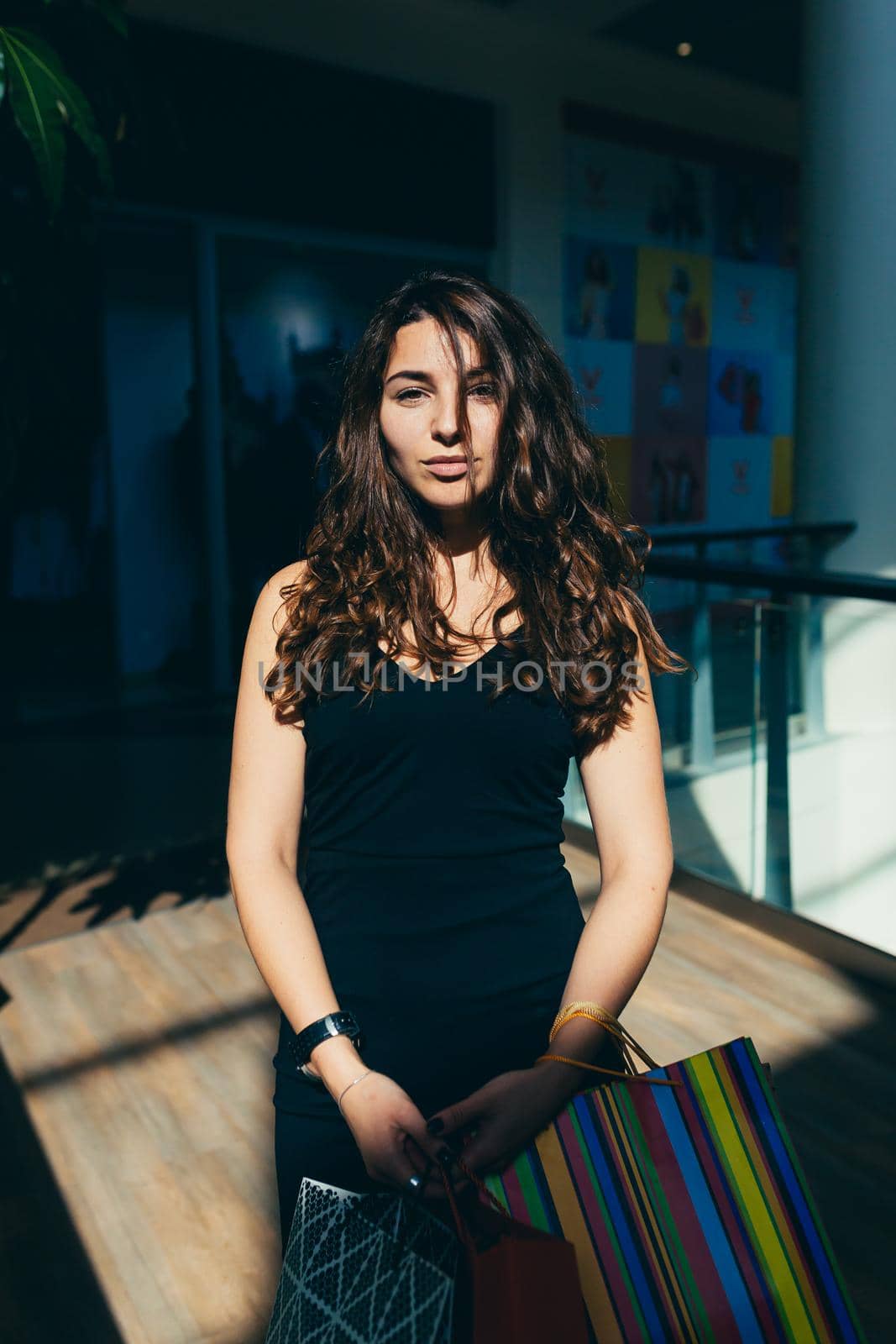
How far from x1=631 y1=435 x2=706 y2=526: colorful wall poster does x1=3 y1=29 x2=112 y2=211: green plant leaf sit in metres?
5.81

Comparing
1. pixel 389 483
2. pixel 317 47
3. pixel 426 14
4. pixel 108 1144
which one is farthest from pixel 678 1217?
pixel 426 14

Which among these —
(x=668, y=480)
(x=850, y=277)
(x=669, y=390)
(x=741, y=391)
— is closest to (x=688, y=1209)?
(x=850, y=277)

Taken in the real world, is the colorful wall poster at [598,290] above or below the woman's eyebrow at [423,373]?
above

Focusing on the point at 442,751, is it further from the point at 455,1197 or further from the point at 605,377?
the point at 605,377

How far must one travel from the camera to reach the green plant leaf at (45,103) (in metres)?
2.11

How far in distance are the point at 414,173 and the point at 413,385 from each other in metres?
5.69

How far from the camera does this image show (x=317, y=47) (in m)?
5.77

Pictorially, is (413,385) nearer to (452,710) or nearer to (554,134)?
(452,710)

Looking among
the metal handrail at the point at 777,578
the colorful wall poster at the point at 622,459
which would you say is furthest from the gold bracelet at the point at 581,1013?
the colorful wall poster at the point at 622,459

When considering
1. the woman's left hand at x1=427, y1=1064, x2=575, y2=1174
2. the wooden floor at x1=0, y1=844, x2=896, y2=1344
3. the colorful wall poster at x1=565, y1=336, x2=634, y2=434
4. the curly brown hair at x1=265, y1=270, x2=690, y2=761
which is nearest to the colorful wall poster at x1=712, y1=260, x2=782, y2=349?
the colorful wall poster at x1=565, y1=336, x2=634, y2=434

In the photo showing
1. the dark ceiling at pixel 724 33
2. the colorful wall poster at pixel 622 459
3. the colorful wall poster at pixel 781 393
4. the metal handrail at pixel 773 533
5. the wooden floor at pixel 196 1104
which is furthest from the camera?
the colorful wall poster at pixel 781 393

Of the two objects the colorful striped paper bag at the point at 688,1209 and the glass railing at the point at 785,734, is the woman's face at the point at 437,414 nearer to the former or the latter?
the colorful striped paper bag at the point at 688,1209

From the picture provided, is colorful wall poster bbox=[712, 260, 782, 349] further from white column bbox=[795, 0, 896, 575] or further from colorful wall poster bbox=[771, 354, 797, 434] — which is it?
white column bbox=[795, 0, 896, 575]

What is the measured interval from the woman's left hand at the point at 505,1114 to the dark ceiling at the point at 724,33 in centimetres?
702
